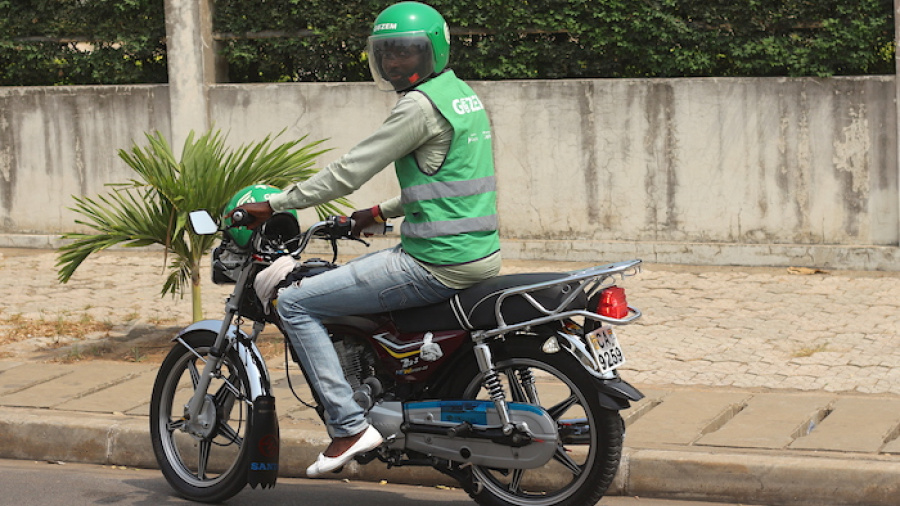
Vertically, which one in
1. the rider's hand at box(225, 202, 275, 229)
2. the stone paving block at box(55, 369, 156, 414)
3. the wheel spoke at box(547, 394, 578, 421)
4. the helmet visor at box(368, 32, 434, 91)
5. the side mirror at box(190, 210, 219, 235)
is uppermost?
the helmet visor at box(368, 32, 434, 91)

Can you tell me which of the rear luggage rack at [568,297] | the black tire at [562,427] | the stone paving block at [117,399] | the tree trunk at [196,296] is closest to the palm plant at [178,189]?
the tree trunk at [196,296]

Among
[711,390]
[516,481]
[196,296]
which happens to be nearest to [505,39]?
[196,296]

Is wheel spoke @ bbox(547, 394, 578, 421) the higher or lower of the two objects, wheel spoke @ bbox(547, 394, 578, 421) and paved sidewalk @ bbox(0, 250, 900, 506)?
the higher

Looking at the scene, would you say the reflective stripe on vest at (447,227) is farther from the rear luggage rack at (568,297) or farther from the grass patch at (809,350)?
the grass patch at (809,350)

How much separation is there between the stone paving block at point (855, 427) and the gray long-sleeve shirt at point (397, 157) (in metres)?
1.79

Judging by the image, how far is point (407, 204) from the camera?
186 inches

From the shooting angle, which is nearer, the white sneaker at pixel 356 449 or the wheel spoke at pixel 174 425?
the white sneaker at pixel 356 449

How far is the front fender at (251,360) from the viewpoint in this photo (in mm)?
5059

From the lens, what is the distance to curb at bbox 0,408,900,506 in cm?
507

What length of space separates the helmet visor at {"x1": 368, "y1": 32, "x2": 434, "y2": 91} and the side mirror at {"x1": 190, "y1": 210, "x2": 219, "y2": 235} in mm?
871

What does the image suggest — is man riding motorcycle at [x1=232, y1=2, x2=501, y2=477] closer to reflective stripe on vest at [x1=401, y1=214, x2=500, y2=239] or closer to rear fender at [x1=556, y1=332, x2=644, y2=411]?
reflective stripe on vest at [x1=401, y1=214, x2=500, y2=239]

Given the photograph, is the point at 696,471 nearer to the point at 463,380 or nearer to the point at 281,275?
the point at 463,380

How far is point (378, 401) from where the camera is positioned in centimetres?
487

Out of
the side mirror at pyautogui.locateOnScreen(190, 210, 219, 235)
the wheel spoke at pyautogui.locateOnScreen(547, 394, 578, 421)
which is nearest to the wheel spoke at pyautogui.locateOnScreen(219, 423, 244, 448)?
the side mirror at pyautogui.locateOnScreen(190, 210, 219, 235)
